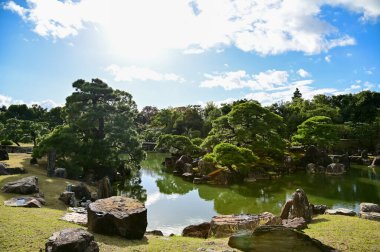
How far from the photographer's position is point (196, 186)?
72.8 feet

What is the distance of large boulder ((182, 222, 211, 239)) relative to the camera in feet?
31.8

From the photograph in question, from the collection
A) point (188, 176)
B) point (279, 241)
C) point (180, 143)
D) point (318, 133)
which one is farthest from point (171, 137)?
point (279, 241)

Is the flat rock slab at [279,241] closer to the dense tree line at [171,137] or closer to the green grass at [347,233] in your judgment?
the green grass at [347,233]

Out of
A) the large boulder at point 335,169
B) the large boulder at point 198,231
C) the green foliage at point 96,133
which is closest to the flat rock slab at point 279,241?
the large boulder at point 198,231

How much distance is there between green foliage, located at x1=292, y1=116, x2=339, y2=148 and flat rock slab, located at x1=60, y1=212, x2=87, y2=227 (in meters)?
25.5

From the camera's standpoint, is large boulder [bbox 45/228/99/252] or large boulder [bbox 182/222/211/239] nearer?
large boulder [bbox 45/228/99/252]

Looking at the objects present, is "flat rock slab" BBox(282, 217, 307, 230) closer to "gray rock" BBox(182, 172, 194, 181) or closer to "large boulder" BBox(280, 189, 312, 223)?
"large boulder" BBox(280, 189, 312, 223)

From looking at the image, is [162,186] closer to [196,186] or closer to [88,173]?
[196,186]

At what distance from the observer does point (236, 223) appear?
9.21m

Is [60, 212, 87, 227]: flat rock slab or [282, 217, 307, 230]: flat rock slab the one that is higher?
[60, 212, 87, 227]: flat rock slab

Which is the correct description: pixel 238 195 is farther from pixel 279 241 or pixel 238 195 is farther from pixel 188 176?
pixel 279 241

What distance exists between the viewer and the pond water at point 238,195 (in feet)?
47.2

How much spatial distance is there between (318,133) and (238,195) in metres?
15.4

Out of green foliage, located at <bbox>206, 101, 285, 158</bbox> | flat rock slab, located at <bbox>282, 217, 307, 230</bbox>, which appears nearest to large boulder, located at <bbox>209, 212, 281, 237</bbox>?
flat rock slab, located at <bbox>282, 217, 307, 230</bbox>
